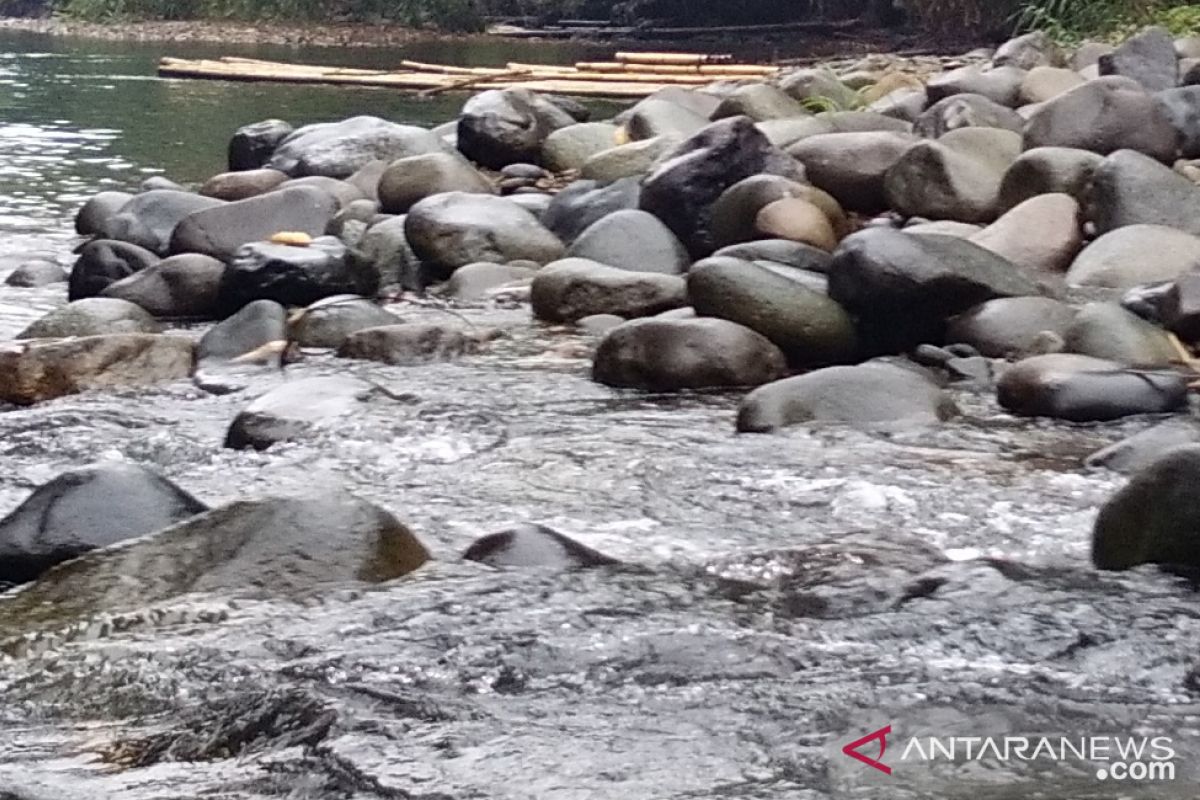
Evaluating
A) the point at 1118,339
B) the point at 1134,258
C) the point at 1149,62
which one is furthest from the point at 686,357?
the point at 1149,62

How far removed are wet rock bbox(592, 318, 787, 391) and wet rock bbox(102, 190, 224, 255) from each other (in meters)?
3.81

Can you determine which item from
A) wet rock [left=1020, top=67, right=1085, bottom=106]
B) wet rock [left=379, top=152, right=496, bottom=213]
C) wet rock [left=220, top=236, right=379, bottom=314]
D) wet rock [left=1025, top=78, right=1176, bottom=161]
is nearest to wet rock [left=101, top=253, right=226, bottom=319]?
wet rock [left=220, top=236, right=379, bottom=314]

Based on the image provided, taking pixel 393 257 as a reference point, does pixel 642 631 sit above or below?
above

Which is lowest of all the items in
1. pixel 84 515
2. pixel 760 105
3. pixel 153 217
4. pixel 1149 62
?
pixel 153 217

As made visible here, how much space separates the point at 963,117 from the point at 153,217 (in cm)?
467

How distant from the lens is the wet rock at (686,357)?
5.49 meters

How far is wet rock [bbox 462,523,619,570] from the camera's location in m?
3.62

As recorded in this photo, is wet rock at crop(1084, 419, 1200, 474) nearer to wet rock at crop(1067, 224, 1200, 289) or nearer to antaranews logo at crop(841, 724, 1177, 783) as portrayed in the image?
antaranews logo at crop(841, 724, 1177, 783)

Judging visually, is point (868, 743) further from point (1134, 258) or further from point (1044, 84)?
point (1044, 84)

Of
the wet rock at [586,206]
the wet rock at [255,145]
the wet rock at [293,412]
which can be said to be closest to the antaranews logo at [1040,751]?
the wet rock at [293,412]

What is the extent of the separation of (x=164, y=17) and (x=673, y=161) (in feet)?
103

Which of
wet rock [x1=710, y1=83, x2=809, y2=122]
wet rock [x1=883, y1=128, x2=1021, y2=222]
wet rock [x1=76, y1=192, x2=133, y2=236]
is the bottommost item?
wet rock [x1=76, y1=192, x2=133, y2=236]

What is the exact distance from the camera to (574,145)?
10.7 metres

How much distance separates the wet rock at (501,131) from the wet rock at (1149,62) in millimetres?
3844
